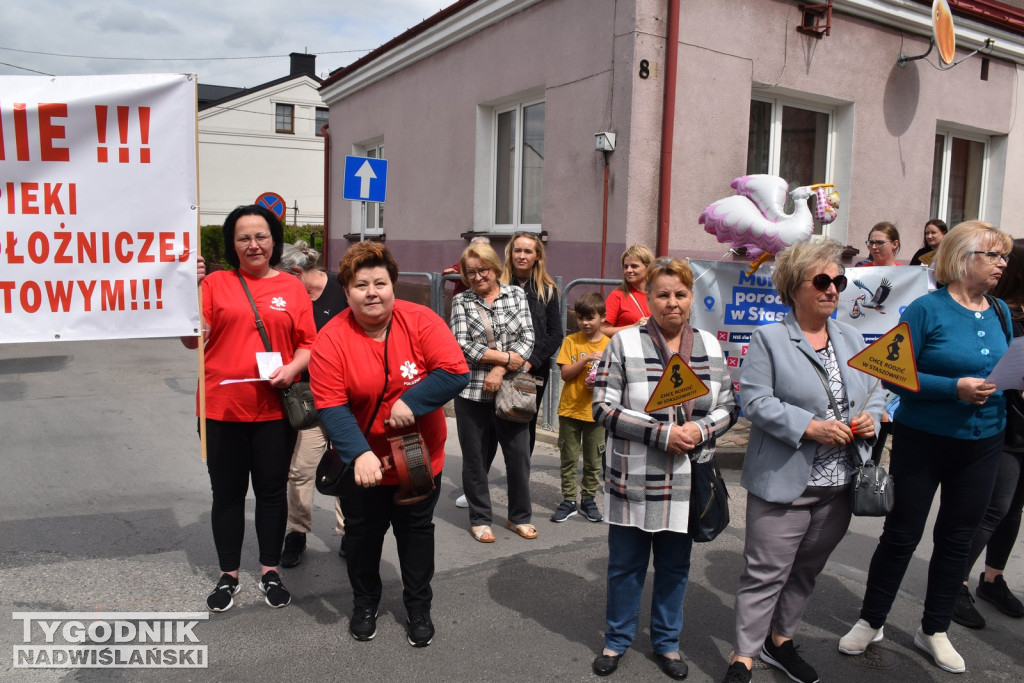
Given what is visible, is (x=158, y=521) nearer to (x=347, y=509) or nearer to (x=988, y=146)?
(x=347, y=509)

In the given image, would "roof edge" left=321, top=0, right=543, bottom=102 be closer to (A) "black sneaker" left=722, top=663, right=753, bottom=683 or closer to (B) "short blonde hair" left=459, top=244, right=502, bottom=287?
(B) "short blonde hair" left=459, top=244, right=502, bottom=287

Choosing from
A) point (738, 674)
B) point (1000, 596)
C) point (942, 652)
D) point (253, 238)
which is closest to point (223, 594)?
point (253, 238)

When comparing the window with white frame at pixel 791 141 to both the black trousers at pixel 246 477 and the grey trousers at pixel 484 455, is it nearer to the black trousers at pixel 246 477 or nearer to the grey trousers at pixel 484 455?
the grey trousers at pixel 484 455

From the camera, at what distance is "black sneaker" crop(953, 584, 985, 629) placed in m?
3.80

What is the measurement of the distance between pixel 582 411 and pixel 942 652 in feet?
7.97

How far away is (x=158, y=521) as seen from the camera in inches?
199

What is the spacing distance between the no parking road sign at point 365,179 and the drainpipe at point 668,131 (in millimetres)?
3457

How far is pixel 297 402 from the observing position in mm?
3695

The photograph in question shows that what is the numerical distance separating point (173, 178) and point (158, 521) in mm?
2392

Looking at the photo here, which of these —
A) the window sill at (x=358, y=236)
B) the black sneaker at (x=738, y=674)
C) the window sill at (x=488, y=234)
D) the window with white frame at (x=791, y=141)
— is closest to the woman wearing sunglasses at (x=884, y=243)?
the window with white frame at (x=791, y=141)

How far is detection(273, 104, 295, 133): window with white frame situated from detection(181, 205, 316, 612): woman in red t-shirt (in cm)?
4073

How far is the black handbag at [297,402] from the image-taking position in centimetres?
369

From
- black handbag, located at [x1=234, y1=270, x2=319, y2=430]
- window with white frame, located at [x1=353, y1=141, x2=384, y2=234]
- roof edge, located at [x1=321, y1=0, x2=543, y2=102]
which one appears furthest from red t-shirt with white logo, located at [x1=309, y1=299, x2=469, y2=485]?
window with white frame, located at [x1=353, y1=141, x2=384, y2=234]

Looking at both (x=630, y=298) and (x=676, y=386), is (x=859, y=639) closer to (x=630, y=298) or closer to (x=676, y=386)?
(x=676, y=386)
